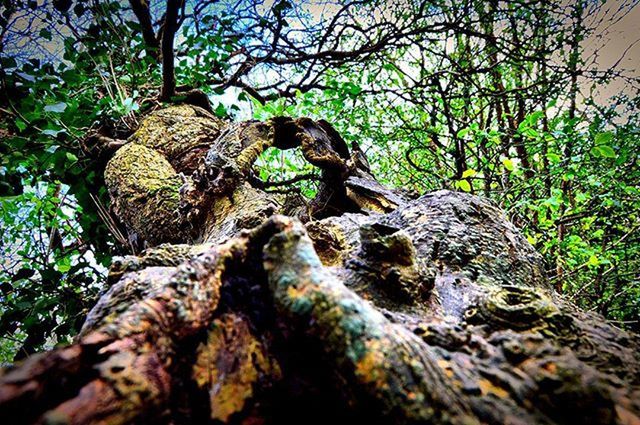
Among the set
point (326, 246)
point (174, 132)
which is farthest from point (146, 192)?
point (326, 246)

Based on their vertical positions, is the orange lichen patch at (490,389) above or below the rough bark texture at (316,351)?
below

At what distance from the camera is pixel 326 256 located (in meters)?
1.44

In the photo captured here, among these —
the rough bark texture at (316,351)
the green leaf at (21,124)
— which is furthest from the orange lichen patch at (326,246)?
the green leaf at (21,124)

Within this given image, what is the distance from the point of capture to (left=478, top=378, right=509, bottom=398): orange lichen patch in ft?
1.99

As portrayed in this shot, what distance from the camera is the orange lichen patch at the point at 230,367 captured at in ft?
2.14

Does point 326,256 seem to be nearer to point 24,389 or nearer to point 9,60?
point 24,389

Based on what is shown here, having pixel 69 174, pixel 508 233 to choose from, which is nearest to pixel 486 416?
pixel 508 233

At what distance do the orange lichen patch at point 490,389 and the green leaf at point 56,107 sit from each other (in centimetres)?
316

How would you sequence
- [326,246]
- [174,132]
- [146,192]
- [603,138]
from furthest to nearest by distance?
[174,132]
[146,192]
[603,138]
[326,246]

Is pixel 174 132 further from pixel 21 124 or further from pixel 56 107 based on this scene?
pixel 21 124

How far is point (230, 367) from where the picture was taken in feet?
2.27

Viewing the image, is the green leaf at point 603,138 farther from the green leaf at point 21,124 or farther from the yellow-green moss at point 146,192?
the green leaf at point 21,124

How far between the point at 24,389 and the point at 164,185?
2160 millimetres

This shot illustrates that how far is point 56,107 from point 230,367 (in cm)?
282
